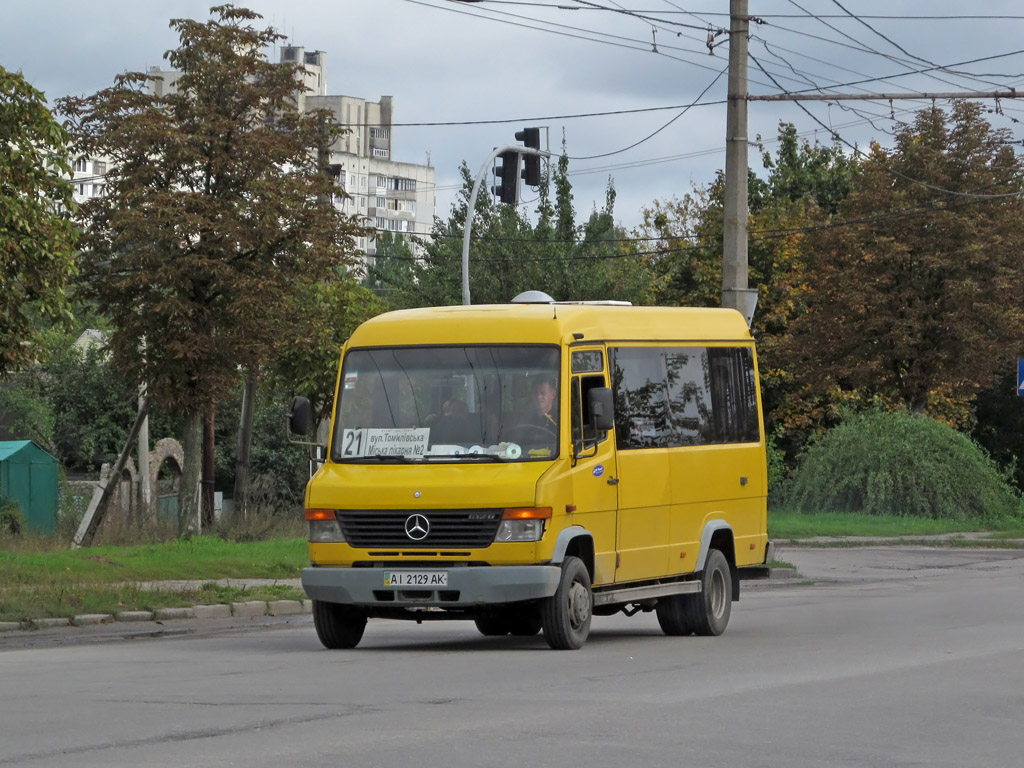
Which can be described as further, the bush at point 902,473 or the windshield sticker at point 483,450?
the bush at point 902,473

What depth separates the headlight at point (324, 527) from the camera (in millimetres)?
14470

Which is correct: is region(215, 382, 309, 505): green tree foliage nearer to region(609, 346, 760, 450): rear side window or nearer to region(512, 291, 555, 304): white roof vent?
region(609, 346, 760, 450): rear side window

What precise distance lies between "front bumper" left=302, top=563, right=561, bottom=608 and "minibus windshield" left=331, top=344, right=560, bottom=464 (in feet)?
3.23

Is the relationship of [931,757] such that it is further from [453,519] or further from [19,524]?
[19,524]

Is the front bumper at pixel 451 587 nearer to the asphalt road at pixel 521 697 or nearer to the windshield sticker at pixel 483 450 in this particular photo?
the asphalt road at pixel 521 697

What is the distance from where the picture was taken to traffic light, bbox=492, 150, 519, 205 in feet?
98.1

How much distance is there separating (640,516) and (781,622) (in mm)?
3466

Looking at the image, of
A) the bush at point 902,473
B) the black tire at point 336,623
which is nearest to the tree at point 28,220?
the black tire at point 336,623

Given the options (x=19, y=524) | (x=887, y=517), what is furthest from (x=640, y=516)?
(x=887, y=517)

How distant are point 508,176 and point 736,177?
5315 millimetres

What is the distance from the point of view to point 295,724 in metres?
9.44

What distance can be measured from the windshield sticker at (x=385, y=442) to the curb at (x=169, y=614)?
4.20 metres

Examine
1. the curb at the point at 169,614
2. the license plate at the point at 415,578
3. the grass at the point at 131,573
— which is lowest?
the curb at the point at 169,614

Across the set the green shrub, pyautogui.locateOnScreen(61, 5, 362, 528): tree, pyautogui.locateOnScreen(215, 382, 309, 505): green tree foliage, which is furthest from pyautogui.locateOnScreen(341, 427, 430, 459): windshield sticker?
pyautogui.locateOnScreen(215, 382, 309, 505): green tree foliage
